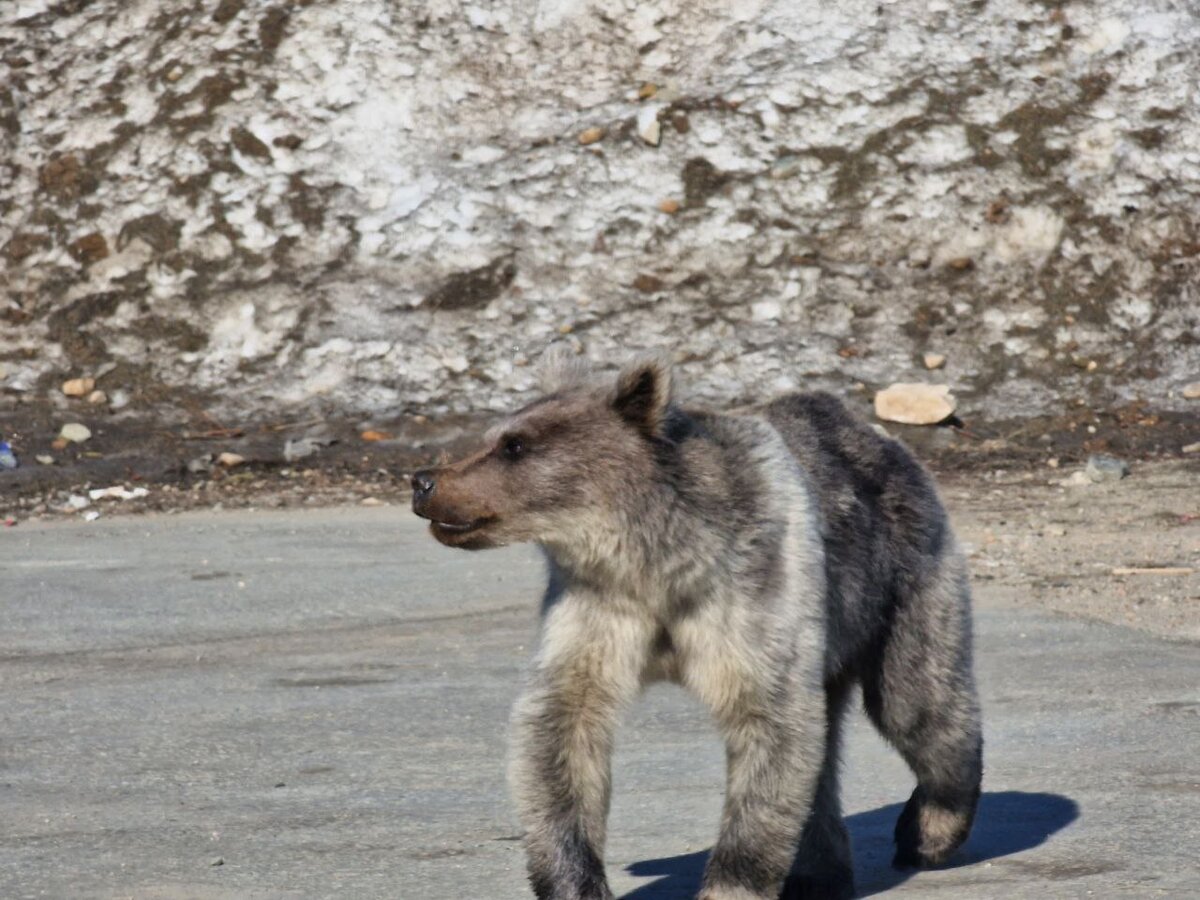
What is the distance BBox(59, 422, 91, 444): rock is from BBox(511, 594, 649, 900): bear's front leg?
9.58m

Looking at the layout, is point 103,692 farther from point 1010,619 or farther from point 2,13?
point 2,13

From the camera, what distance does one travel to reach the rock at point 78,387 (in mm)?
14305

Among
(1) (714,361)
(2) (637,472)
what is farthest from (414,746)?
(1) (714,361)

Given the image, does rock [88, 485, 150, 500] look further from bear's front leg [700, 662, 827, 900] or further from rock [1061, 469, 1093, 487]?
bear's front leg [700, 662, 827, 900]

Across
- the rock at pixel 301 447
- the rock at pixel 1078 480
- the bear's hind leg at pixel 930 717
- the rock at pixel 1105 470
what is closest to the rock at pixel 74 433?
the rock at pixel 301 447

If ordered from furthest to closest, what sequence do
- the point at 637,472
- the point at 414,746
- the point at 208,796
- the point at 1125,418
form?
1. the point at 1125,418
2. the point at 414,746
3. the point at 208,796
4. the point at 637,472

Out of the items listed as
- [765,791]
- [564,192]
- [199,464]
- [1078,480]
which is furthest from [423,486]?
[564,192]

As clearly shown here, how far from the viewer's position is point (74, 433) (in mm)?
13578

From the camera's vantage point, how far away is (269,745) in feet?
21.9

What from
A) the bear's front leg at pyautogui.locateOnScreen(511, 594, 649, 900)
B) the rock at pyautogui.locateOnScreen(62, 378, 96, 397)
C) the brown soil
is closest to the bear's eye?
the bear's front leg at pyautogui.locateOnScreen(511, 594, 649, 900)

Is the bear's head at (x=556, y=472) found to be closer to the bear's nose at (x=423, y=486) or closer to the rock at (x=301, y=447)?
the bear's nose at (x=423, y=486)

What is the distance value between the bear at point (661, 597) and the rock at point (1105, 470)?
7632 mm

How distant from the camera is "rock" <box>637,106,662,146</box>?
16.2 meters

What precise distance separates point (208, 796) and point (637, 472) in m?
2.13
